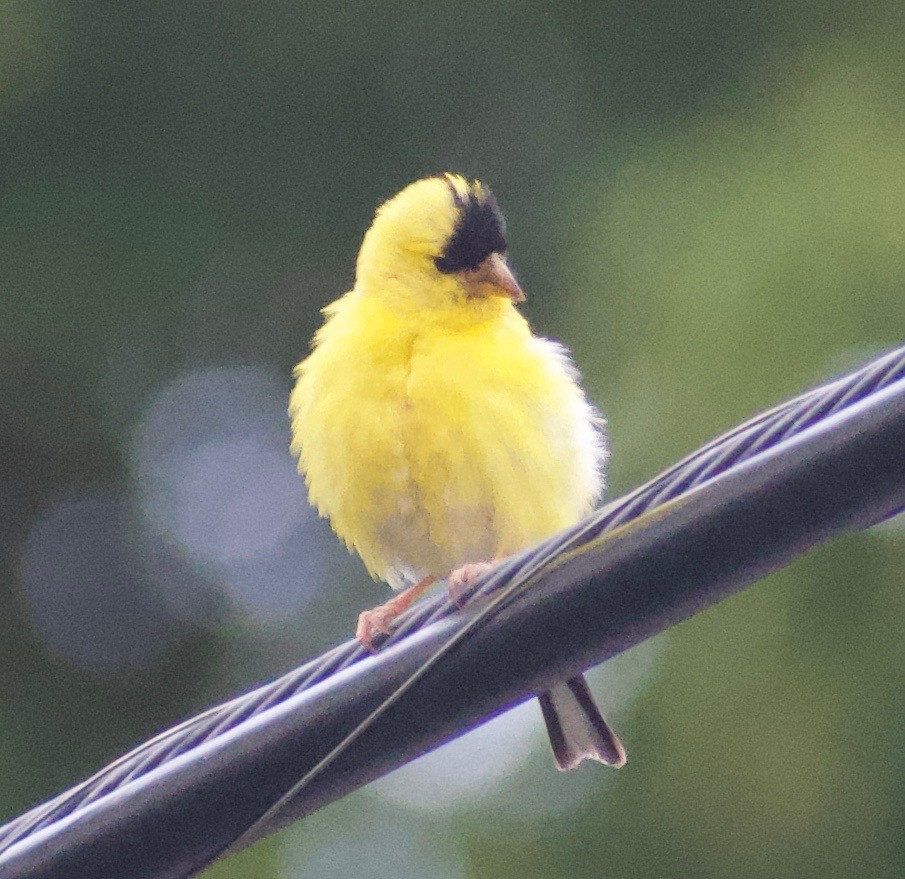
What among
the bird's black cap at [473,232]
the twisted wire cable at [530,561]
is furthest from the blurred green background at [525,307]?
the twisted wire cable at [530,561]

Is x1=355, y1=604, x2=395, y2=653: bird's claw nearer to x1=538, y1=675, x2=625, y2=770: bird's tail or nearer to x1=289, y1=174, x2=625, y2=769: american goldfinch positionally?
x1=289, y1=174, x2=625, y2=769: american goldfinch

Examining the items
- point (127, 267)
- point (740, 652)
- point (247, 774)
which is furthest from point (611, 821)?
point (247, 774)

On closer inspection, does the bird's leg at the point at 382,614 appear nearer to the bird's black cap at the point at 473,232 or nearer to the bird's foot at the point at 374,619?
the bird's foot at the point at 374,619

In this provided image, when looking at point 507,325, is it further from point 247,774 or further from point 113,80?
point 113,80

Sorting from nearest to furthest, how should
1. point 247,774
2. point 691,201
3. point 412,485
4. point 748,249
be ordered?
point 247,774, point 412,485, point 748,249, point 691,201

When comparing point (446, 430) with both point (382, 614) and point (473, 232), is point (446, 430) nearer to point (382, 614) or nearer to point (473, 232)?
point (382, 614)

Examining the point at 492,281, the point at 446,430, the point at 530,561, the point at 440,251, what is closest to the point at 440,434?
the point at 446,430

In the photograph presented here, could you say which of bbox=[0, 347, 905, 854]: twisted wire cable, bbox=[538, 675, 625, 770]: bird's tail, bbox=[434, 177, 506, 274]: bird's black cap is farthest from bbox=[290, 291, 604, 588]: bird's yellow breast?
bbox=[0, 347, 905, 854]: twisted wire cable
